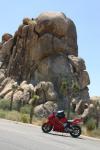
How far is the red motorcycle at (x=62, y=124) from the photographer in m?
25.6

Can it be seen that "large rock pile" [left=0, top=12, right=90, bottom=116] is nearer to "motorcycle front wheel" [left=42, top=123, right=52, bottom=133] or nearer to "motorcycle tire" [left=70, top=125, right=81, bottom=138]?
"motorcycle front wheel" [left=42, top=123, right=52, bottom=133]

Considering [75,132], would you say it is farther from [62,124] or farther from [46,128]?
[46,128]

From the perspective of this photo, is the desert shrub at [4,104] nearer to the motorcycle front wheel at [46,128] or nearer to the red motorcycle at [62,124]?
the motorcycle front wheel at [46,128]

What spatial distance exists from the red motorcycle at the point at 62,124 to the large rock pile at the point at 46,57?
174ft

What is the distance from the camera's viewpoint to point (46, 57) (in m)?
82.5

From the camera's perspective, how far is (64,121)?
25.7 m

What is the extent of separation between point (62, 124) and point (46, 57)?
57195 millimetres

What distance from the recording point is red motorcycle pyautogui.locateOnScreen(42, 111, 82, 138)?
25.6 m

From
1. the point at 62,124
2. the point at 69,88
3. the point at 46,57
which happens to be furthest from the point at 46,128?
the point at 46,57

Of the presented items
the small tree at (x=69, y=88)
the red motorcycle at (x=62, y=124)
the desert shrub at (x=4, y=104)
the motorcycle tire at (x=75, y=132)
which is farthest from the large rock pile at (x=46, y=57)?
the motorcycle tire at (x=75, y=132)

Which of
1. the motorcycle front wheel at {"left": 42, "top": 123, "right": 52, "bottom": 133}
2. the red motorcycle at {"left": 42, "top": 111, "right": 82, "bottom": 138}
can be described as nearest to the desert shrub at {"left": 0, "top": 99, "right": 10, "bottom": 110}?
the motorcycle front wheel at {"left": 42, "top": 123, "right": 52, "bottom": 133}

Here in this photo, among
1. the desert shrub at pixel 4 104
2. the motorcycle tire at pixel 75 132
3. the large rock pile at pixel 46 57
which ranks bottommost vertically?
the motorcycle tire at pixel 75 132

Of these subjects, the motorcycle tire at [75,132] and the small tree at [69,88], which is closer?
the motorcycle tire at [75,132]

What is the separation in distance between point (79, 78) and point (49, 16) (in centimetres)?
1245
